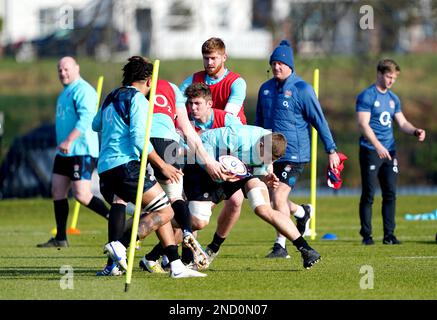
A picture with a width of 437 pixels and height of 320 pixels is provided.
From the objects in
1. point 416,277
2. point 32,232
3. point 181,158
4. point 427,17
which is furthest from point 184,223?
point 427,17

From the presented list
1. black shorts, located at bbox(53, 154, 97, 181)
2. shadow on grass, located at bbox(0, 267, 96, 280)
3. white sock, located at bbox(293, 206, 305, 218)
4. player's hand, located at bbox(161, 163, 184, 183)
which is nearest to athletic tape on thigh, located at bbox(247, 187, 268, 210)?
player's hand, located at bbox(161, 163, 184, 183)

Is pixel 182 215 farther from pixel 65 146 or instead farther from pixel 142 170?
pixel 65 146

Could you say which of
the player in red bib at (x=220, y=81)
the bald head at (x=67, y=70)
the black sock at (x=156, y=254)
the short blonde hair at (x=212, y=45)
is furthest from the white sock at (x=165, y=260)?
the bald head at (x=67, y=70)

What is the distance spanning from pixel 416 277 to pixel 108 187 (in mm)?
2858

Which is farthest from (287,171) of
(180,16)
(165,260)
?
(180,16)

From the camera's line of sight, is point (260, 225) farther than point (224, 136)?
Yes

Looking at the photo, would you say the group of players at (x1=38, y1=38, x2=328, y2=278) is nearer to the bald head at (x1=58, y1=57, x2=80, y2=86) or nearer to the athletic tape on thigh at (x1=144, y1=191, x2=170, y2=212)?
the athletic tape on thigh at (x1=144, y1=191, x2=170, y2=212)

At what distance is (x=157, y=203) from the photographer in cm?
1034

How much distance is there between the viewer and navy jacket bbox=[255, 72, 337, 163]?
Answer: 12859mm

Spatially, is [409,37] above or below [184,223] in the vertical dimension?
above

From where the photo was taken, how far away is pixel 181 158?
10984 mm

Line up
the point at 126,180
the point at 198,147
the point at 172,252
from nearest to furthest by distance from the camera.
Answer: the point at 126,180 → the point at 172,252 → the point at 198,147

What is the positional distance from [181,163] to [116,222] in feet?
2.75

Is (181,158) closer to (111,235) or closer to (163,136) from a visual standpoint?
(163,136)
